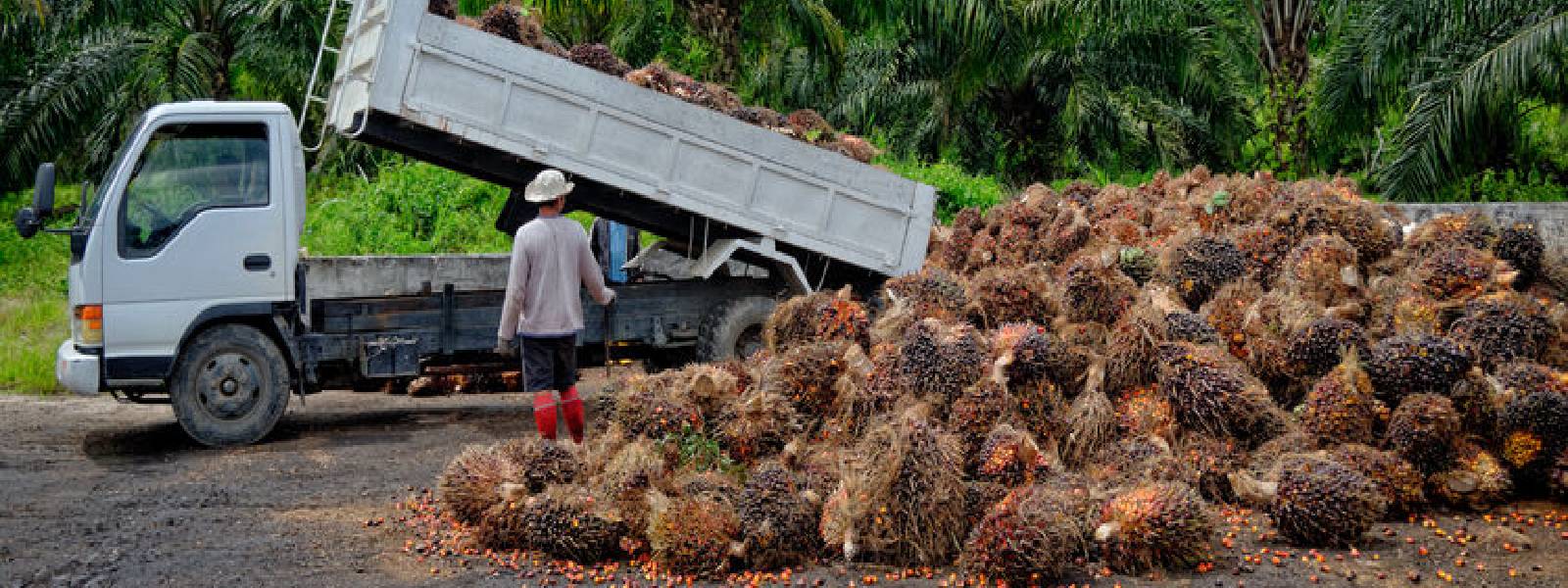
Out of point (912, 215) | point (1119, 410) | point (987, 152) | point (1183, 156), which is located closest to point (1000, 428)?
point (1119, 410)

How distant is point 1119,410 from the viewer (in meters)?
6.99

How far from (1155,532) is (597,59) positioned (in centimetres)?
584

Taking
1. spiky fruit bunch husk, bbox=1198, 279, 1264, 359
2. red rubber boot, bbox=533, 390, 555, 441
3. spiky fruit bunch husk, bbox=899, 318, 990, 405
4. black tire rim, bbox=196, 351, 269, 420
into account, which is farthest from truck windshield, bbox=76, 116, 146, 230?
spiky fruit bunch husk, bbox=1198, 279, 1264, 359

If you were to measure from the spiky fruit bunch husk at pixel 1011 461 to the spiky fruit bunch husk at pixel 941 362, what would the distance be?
0.48m

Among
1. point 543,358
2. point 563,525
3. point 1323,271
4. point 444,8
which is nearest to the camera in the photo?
point 563,525

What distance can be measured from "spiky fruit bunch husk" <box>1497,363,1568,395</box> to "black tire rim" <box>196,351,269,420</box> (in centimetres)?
793

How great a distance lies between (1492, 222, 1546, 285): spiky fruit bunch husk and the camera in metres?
8.38

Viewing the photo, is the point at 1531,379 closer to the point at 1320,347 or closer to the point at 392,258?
the point at 1320,347

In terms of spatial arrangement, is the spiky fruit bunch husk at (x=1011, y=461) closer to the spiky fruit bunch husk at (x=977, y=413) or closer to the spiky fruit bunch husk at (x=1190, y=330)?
the spiky fruit bunch husk at (x=977, y=413)

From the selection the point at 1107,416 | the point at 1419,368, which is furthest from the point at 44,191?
the point at 1419,368

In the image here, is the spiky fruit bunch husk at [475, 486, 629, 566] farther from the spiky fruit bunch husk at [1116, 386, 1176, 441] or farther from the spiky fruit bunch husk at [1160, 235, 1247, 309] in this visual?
the spiky fruit bunch husk at [1160, 235, 1247, 309]

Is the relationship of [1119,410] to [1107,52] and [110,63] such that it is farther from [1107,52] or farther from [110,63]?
[110,63]

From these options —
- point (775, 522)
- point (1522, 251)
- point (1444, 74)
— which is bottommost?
point (775, 522)

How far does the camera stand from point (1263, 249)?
27.9 feet
